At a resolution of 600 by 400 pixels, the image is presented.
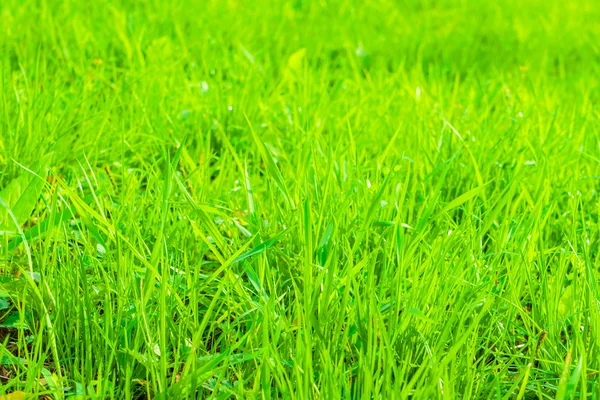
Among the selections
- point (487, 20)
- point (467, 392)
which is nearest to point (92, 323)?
point (467, 392)

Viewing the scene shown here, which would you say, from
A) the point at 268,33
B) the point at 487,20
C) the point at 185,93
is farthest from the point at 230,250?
the point at 487,20

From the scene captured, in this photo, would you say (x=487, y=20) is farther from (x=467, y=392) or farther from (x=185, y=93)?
(x=467, y=392)

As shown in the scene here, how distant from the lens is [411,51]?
369 cm

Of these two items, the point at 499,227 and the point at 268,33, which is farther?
the point at 268,33

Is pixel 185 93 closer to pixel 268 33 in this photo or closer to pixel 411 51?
pixel 268 33

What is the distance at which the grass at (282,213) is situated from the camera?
142 centimetres

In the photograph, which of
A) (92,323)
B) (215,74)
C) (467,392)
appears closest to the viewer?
(467,392)

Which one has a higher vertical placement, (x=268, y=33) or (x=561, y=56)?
(x=268, y=33)

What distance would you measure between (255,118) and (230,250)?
36.0 inches

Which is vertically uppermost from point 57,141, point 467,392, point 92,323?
point 57,141

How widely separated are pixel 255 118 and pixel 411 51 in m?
1.42

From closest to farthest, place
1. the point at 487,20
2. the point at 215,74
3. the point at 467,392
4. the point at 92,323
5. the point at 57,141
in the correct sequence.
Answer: the point at 467,392, the point at 92,323, the point at 57,141, the point at 215,74, the point at 487,20

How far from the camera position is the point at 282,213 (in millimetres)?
1764

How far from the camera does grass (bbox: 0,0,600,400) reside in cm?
142
